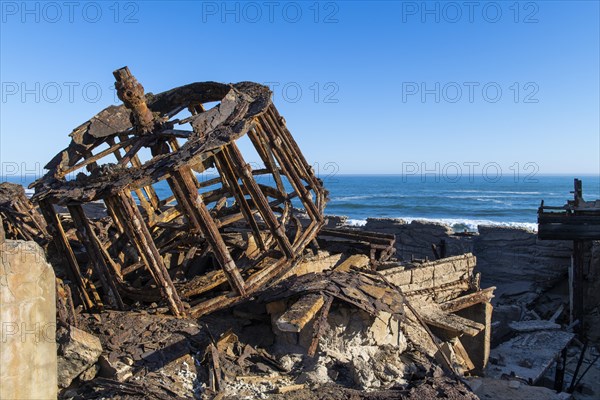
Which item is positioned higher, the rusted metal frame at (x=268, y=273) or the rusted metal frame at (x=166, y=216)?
the rusted metal frame at (x=166, y=216)

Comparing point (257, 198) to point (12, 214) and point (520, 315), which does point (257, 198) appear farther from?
point (520, 315)

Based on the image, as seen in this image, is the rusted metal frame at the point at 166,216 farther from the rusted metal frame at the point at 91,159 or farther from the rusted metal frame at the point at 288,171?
the rusted metal frame at the point at 288,171

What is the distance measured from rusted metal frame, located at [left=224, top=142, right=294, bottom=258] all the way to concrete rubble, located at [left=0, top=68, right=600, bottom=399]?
0.02 metres

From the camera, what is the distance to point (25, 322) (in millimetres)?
2010

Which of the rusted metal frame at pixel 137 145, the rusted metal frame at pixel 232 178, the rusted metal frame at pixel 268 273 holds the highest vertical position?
the rusted metal frame at pixel 137 145

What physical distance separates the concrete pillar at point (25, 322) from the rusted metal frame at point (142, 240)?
3.89 m

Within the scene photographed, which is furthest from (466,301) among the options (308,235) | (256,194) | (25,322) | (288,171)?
(25,322)

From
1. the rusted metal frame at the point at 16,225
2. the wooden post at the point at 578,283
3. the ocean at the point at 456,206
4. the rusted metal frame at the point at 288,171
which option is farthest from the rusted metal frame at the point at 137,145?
the ocean at the point at 456,206

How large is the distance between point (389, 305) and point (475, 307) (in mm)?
4070

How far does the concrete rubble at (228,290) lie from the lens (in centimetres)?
565

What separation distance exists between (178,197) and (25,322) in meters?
4.15

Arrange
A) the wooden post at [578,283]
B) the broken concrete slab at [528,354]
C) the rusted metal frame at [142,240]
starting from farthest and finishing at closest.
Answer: the wooden post at [578,283], the broken concrete slab at [528,354], the rusted metal frame at [142,240]

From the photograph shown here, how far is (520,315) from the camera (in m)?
14.2

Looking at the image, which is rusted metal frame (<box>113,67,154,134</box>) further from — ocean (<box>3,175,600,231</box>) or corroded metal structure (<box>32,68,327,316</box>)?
ocean (<box>3,175,600,231</box>)
